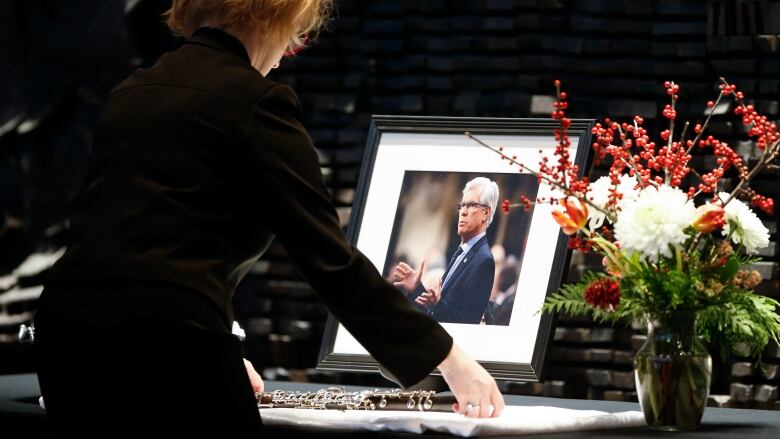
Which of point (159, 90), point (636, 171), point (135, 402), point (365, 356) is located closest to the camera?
point (135, 402)

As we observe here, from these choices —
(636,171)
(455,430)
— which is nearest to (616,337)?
(636,171)

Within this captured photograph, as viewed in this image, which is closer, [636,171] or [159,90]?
[159,90]

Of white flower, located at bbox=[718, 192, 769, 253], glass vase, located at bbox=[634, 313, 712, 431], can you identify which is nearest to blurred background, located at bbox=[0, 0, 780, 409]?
white flower, located at bbox=[718, 192, 769, 253]

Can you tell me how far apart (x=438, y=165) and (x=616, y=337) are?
1.56m

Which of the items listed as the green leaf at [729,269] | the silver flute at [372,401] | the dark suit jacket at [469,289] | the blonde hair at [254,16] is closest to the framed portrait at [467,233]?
the dark suit jacket at [469,289]

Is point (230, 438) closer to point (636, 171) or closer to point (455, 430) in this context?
point (455, 430)

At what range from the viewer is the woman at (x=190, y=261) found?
185 cm

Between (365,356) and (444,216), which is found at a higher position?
(444,216)

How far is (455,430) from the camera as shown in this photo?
6.67ft

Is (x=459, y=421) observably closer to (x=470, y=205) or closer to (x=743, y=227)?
(x=743, y=227)

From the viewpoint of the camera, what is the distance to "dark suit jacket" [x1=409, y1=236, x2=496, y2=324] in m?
2.75

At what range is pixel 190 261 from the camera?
1865mm

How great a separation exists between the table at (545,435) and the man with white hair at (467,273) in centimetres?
24

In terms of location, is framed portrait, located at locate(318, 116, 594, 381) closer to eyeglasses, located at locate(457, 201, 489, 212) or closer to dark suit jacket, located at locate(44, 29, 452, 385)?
eyeglasses, located at locate(457, 201, 489, 212)
